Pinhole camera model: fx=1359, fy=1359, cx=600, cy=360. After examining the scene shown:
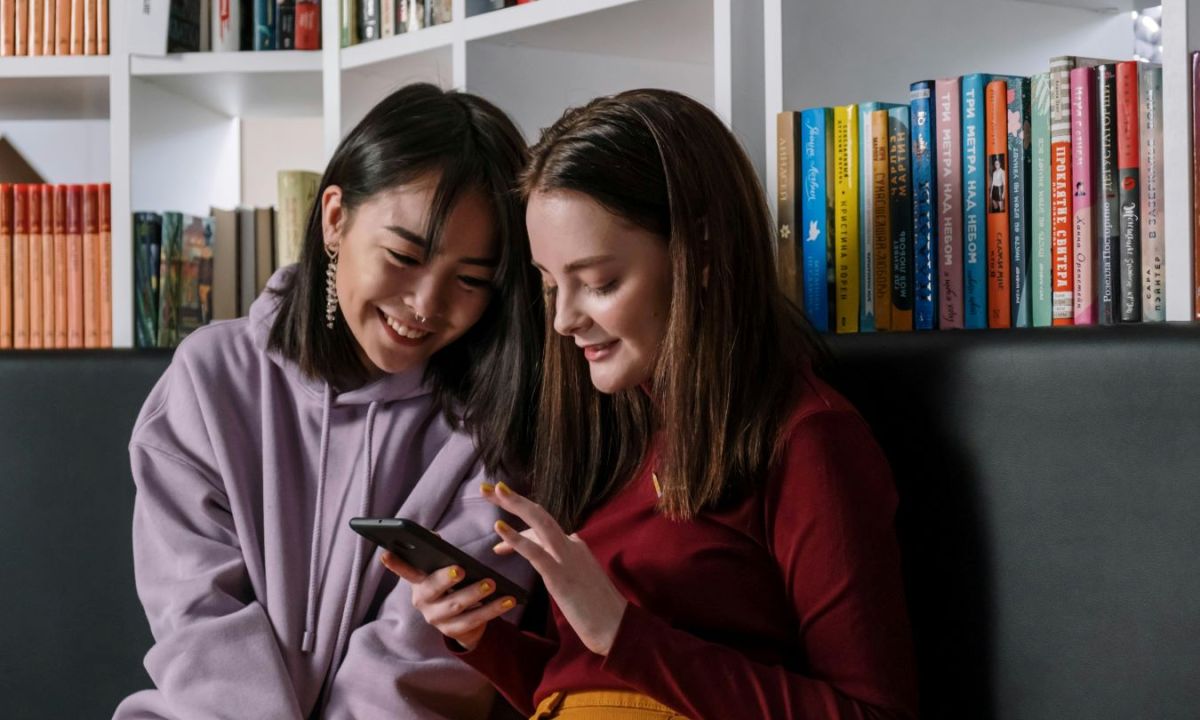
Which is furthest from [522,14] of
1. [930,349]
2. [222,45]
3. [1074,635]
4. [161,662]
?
[1074,635]

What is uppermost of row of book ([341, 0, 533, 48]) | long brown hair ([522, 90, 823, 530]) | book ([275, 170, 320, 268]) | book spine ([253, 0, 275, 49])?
book spine ([253, 0, 275, 49])

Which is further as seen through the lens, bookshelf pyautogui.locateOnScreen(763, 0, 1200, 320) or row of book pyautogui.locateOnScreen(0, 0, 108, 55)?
row of book pyautogui.locateOnScreen(0, 0, 108, 55)

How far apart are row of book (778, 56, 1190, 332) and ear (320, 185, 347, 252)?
0.46 meters

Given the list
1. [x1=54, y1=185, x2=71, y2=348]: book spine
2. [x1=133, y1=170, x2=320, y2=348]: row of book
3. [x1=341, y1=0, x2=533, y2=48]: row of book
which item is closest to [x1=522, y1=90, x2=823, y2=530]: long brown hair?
[x1=341, y1=0, x2=533, y2=48]: row of book

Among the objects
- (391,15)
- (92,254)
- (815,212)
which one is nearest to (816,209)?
(815,212)

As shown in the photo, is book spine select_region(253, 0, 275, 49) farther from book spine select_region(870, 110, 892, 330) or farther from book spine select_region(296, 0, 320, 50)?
book spine select_region(870, 110, 892, 330)

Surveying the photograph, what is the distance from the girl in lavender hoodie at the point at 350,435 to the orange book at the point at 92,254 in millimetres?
597

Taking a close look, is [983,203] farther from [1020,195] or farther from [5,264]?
[5,264]

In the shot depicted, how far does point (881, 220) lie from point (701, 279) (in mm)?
296

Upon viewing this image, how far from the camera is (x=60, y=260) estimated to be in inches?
80.0

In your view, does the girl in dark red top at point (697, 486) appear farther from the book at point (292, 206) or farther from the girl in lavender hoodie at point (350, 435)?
the book at point (292, 206)

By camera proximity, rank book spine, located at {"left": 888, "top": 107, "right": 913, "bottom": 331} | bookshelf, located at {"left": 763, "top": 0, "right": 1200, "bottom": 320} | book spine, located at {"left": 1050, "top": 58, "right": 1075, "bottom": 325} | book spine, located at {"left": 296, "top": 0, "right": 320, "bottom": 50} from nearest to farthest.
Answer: book spine, located at {"left": 1050, "top": 58, "right": 1075, "bottom": 325}
book spine, located at {"left": 888, "top": 107, "right": 913, "bottom": 331}
bookshelf, located at {"left": 763, "top": 0, "right": 1200, "bottom": 320}
book spine, located at {"left": 296, "top": 0, "right": 320, "bottom": 50}

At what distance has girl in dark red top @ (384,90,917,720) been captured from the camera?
3.32 ft

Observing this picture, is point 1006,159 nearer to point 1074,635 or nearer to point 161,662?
point 1074,635
